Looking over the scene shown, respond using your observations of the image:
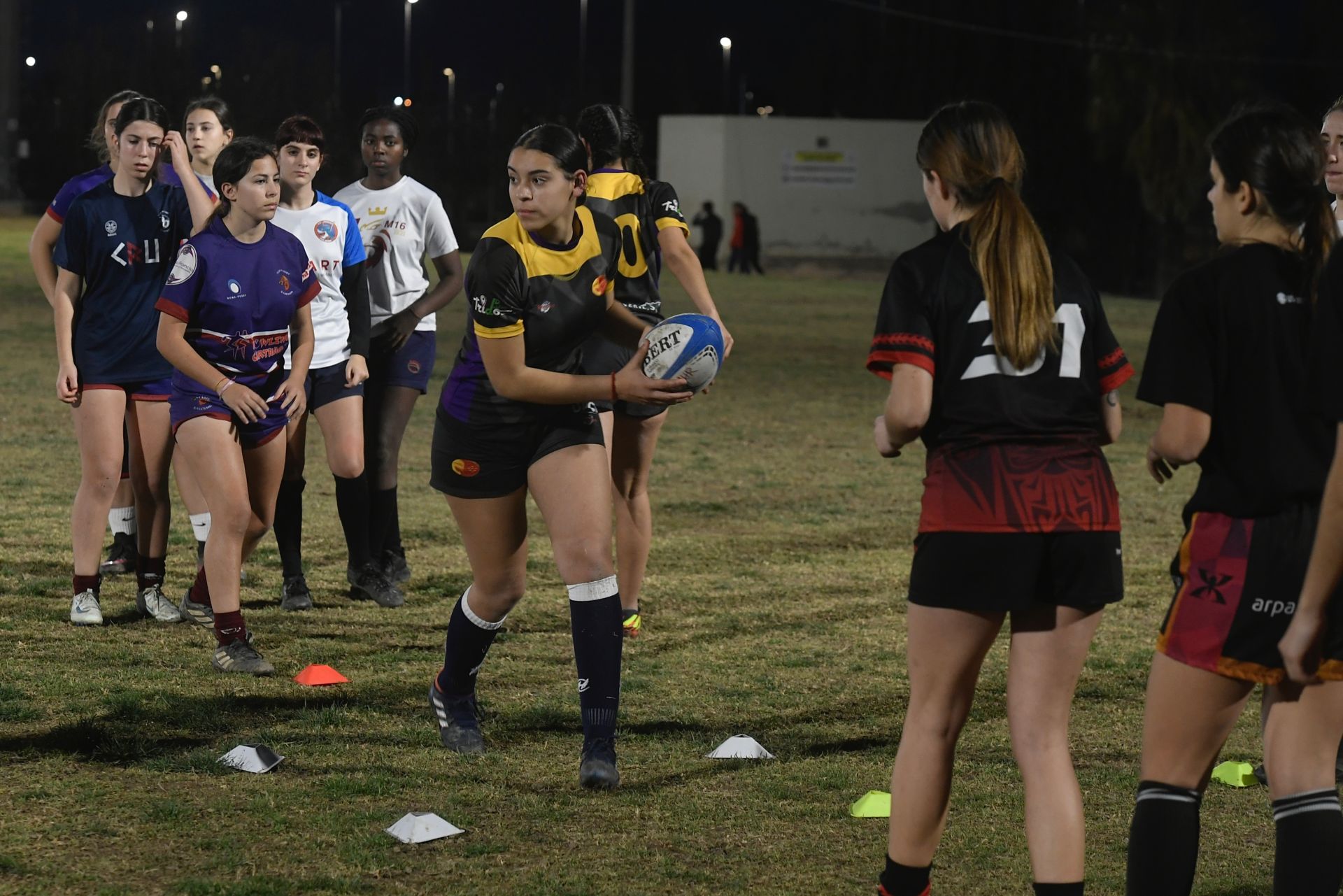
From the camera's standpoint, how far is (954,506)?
3576 millimetres

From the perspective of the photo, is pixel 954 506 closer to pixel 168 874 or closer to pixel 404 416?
pixel 168 874

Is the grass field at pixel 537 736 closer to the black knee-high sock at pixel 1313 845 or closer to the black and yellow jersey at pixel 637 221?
the black knee-high sock at pixel 1313 845

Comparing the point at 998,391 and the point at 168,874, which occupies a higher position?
the point at 998,391

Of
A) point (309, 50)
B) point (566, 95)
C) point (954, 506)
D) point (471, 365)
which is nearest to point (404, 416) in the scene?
point (471, 365)

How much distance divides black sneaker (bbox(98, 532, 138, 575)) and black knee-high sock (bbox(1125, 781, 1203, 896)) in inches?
226

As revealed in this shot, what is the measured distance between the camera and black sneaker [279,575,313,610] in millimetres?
7391

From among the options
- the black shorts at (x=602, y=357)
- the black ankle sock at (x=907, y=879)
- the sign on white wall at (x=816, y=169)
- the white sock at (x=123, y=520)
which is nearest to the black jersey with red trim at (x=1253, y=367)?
the black ankle sock at (x=907, y=879)

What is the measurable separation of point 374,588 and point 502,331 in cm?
308

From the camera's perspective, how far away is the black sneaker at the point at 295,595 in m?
7.39

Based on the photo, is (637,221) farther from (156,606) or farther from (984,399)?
(984,399)

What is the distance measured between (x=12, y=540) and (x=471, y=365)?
15.0 ft

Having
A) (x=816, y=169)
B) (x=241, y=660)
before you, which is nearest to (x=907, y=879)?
(x=241, y=660)

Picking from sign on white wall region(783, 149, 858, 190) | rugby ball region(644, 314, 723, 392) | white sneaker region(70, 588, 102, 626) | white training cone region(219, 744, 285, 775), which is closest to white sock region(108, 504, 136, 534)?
white sneaker region(70, 588, 102, 626)

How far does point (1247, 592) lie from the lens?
3297 millimetres
